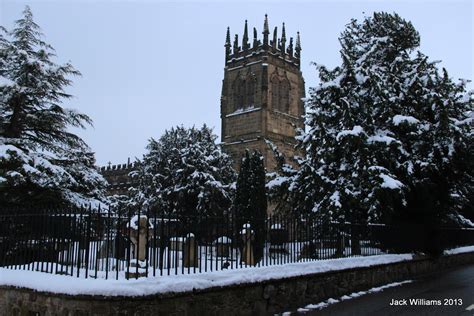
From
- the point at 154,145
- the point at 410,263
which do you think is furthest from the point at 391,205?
the point at 154,145

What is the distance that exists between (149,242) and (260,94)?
4857 centimetres

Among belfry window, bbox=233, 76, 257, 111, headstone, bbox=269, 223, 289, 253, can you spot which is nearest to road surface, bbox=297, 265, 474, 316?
headstone, bbox=269, 223, 289, 253

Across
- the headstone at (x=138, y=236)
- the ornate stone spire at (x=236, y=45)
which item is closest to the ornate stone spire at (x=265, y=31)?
the ornate stone spire at (x=236, y=45)

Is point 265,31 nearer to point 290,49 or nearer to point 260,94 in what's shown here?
point 290,49

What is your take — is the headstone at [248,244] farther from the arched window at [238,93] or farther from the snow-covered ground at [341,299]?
Result: the arched window at [238,93]

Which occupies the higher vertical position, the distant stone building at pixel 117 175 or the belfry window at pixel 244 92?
the belfry window at pixel 244 92

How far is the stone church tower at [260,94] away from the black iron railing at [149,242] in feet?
136

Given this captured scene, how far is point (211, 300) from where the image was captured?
293 inches

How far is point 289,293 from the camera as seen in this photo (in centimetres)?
926

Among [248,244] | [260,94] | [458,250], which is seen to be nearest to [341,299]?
[248,244]

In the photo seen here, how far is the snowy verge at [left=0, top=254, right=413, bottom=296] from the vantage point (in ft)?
20.9

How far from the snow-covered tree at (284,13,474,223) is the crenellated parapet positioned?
39705mm

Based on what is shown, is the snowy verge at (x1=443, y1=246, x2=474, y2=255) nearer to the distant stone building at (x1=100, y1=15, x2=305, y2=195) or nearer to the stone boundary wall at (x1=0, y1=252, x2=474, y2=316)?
the stone boundary wall at (x1=0, y1=252, x2=474, y2=316)

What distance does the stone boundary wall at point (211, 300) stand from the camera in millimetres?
6355
